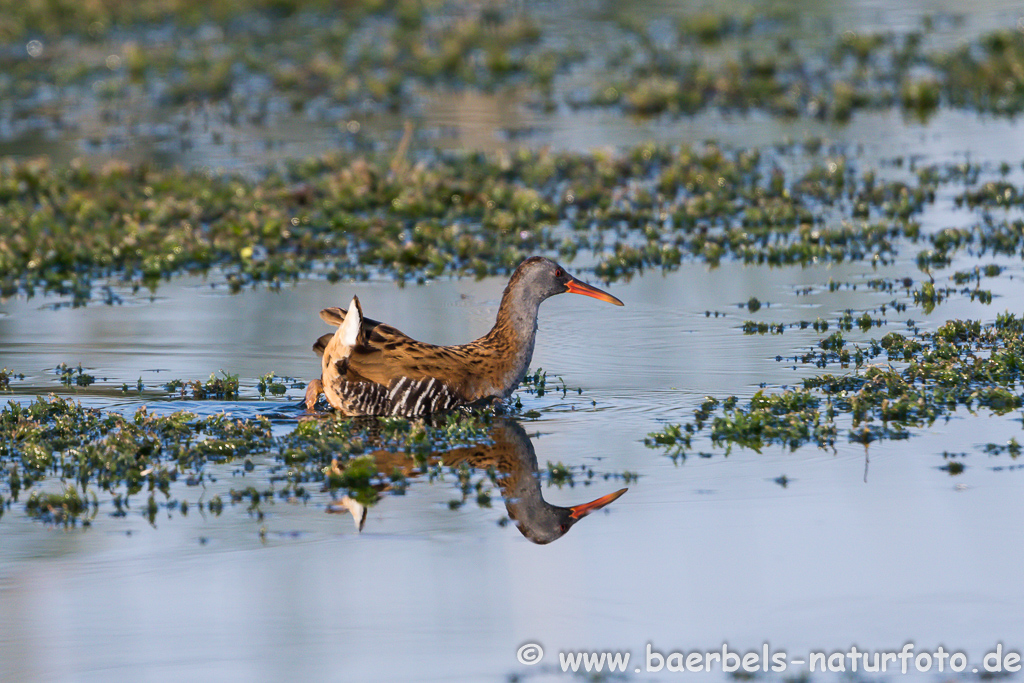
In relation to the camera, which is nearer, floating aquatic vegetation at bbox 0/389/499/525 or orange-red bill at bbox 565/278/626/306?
floating aquatic vegetation at bbox 0/389/499/525

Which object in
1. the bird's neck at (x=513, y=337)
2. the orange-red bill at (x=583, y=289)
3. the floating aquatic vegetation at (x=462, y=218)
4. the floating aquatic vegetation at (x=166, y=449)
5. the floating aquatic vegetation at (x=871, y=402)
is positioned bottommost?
the floating aquatic vegetation at (x=166, y=449)

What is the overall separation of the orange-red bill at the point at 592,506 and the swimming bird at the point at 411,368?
2061 mm

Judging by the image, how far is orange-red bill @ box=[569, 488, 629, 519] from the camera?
888cm

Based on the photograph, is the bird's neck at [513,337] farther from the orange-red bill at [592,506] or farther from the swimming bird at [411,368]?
the orange-red bill at [592,506]

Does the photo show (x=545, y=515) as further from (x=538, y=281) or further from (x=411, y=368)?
(x=538, y=281)

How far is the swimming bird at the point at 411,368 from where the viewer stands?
426 inches

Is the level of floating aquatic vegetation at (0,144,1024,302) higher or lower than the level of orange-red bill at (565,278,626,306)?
higher

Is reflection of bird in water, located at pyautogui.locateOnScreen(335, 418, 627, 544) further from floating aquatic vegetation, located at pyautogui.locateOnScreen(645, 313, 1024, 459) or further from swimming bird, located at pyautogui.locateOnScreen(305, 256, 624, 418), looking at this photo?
floating aquatic vegetation, located at pyautogui.locateOnScreen(645, 313, 1024, 459)

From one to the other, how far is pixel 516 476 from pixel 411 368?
5.20ft

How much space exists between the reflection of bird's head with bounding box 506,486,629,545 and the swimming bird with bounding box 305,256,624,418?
183 cm

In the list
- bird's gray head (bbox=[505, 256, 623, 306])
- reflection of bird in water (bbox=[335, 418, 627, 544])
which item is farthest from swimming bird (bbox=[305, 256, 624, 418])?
reflection of bird in water (bbox=[335, 418, 627, 544])

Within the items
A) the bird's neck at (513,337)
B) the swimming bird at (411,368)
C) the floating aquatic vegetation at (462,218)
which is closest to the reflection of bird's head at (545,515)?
the swimming bird at (411,368)

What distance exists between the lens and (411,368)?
10.9 meters

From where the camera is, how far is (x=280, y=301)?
14961 mm
